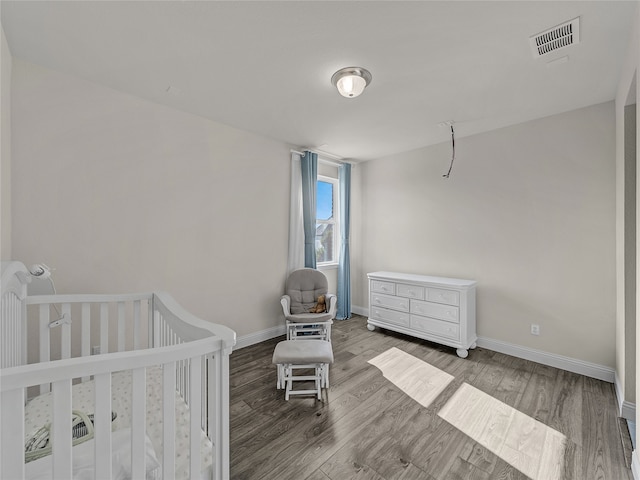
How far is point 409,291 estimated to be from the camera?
339 cm

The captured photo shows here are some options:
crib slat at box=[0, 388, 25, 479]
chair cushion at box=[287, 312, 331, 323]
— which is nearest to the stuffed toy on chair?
chair cushion at box=[287, 312, 331, 323]

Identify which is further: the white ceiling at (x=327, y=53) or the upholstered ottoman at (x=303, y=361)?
the upholstered ottoman at (x=303, y=361)

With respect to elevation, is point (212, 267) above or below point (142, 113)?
below

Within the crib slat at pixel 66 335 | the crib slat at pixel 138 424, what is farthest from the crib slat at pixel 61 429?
the crib slat at pixel 66 335

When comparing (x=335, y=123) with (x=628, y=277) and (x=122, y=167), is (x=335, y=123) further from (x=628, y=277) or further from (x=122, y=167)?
(x=628, y=277)

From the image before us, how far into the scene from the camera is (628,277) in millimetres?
1953

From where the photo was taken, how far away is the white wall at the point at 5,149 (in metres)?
1.65

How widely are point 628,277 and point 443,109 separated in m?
1.90

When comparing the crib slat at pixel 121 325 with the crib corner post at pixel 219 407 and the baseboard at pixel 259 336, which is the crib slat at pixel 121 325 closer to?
the crib corner post at pixel 219 407

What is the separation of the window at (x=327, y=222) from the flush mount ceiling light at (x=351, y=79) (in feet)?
7.18

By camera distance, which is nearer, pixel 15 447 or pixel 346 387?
pixel 15 447

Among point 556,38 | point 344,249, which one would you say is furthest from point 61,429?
point 344,249

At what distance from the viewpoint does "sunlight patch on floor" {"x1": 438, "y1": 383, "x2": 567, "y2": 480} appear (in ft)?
5.16

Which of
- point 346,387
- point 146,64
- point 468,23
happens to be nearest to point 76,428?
point 346,387
